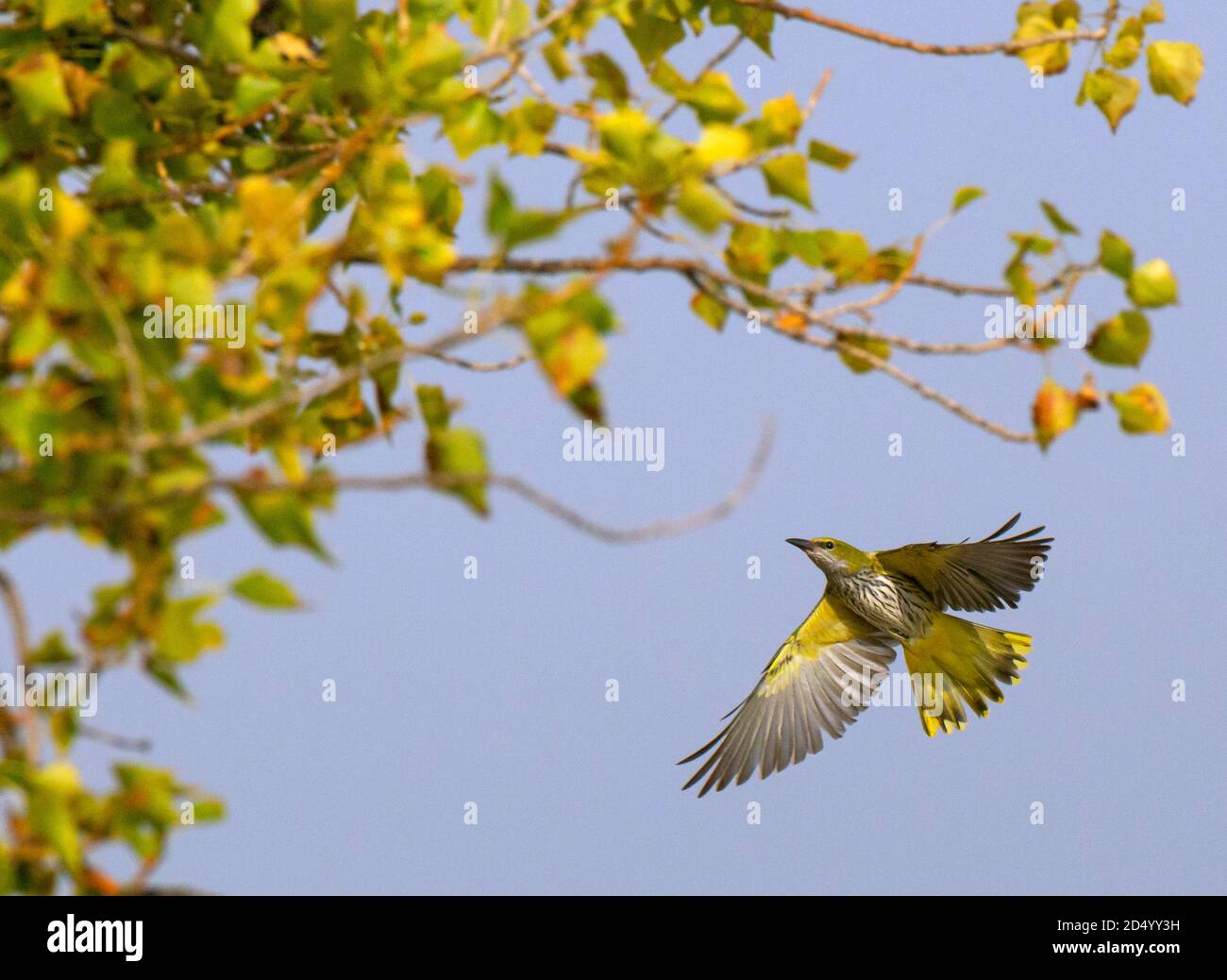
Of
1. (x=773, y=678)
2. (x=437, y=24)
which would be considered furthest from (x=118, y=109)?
(x=773, y=678)

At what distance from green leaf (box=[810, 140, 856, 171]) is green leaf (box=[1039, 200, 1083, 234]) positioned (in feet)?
0.90

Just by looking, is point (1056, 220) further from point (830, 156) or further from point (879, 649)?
point (879, 649)

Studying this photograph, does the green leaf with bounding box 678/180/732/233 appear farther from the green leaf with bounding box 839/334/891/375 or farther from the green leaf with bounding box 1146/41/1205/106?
the green leaf with bounding box 1146/41/1205/106

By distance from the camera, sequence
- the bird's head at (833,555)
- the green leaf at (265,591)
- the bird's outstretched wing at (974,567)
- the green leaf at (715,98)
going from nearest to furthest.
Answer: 1. the green leaf at (265,591)
2. the green leaf at (715,98)
3. the bird's outstretched wing at (974,567)
4. the bird's head at (833,555)

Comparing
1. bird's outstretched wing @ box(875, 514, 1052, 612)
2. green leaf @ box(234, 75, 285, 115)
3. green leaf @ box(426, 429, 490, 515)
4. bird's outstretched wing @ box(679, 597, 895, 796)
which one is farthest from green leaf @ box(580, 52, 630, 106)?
bird's outstretched wing @ box(679, 597, 895, 796)

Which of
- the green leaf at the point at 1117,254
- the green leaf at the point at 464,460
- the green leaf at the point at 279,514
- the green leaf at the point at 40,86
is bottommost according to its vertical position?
the green leaf at the point at 279,514

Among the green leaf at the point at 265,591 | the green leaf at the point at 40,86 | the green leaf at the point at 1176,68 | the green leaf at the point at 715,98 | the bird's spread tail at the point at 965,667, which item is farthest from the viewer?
the bird's spread tail at the point at 965,667

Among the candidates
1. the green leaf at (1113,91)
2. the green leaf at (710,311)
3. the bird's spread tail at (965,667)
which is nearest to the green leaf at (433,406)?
the green leaf at (710,311)

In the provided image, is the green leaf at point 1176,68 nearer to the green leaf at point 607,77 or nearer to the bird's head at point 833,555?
the green leaf at point 607,77

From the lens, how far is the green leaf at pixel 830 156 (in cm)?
195

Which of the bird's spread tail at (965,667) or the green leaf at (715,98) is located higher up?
the green leaf at (715,98)

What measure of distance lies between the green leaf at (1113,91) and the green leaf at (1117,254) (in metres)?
0.76

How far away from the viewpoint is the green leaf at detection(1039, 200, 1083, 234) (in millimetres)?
1813
